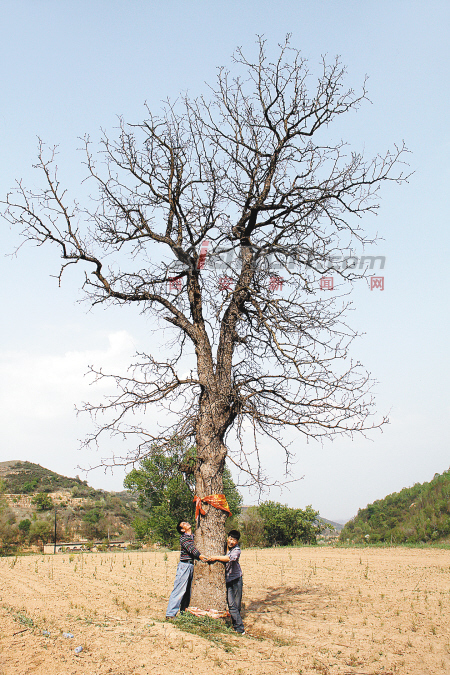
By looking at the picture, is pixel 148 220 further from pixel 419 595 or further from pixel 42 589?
pixel 419 595

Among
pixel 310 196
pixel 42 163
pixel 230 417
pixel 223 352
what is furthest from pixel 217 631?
pixel 42 163

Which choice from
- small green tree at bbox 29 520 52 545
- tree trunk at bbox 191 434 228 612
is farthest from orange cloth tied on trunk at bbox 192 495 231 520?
small green tree at bbox 29 520 52 545

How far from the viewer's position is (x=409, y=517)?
115ft

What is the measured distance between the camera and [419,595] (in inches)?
368

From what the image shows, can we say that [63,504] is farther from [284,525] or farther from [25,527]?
[284,525]

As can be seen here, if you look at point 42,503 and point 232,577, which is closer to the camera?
point 232,577

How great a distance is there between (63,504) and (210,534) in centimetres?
4635

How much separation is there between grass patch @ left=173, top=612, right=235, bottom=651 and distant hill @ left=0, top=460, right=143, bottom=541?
2937 centimetres

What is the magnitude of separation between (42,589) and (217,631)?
4.25 metres

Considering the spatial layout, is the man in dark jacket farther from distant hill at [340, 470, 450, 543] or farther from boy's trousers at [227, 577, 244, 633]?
distant hill at [340, 470, 450, 543]

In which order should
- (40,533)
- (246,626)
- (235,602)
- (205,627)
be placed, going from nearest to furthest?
(205,627) → (235,602) → (246,626) → (40,533)

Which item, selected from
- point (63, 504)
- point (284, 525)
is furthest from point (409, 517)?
point (63, 504)

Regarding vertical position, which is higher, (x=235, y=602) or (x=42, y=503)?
(x=235, y=602)

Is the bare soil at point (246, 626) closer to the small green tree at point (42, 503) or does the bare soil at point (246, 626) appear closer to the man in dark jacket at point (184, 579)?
the man in dark jacket at point (184, 579)
